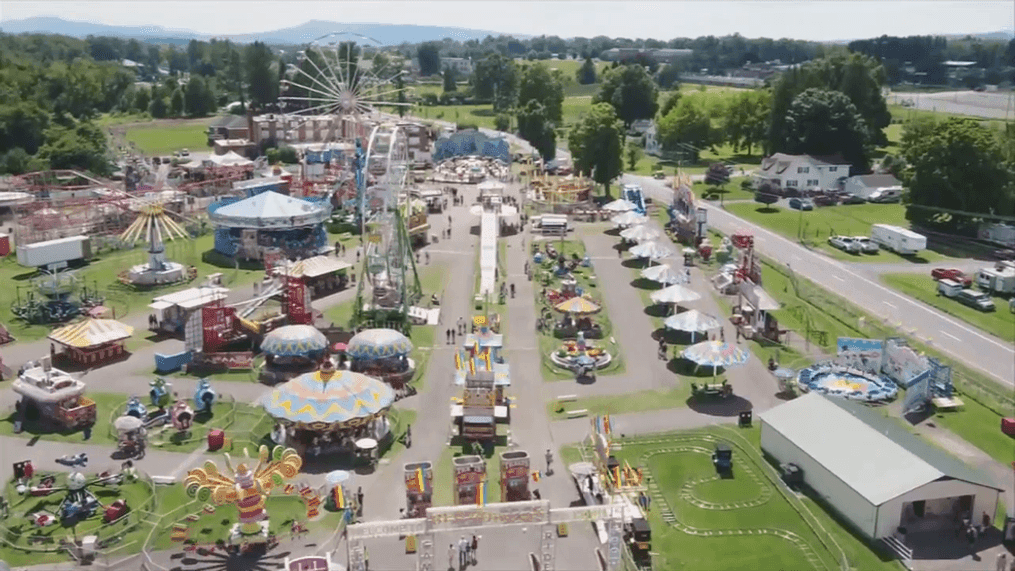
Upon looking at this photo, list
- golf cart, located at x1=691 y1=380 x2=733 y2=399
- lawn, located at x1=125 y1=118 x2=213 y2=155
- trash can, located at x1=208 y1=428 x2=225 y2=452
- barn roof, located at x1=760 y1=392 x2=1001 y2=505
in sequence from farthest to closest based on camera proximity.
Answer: lawn, located at x1=125 y1=118 x2=213 y2=155 → golf cart, located at x1=691 y1=380 x2=733 y2=399 → trash can, located at x1=208 y1=428 x2=225 y2=452 → barn roof, located at x1=760 y1=392 x2=1001 y2=505

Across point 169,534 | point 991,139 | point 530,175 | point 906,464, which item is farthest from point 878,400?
point 530,175

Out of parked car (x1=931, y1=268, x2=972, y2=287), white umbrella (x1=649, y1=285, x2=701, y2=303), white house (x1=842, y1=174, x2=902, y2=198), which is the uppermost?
white house (x1=842, y1=174, x2=902, y2=198)

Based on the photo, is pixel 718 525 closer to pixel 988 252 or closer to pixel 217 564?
pixel 217 564

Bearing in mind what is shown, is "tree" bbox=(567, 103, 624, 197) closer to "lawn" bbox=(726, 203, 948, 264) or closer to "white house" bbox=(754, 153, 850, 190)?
"lawn" bbox=(726, 203, 948, 264)

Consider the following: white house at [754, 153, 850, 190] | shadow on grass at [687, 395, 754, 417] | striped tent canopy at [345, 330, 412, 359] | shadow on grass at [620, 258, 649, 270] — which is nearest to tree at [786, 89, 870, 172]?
white house at [754, 153, 850, 190]

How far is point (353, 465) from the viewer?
36438mm

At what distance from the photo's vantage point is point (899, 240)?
70.1m

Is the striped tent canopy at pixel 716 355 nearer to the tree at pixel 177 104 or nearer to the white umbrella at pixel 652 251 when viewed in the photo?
the white umbrella at pixel 652 251

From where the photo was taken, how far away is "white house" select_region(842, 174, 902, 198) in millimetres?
92562

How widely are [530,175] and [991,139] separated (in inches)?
1813

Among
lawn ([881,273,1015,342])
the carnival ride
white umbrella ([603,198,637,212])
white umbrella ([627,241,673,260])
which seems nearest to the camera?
lawn ([881,273,1015,342])

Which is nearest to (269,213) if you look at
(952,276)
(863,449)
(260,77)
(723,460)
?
(723,460)

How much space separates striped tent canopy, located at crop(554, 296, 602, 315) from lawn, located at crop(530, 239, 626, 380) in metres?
1.16

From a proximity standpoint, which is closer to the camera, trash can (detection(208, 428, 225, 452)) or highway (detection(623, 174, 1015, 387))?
trash can (detection(208, 428, 225, 452))
